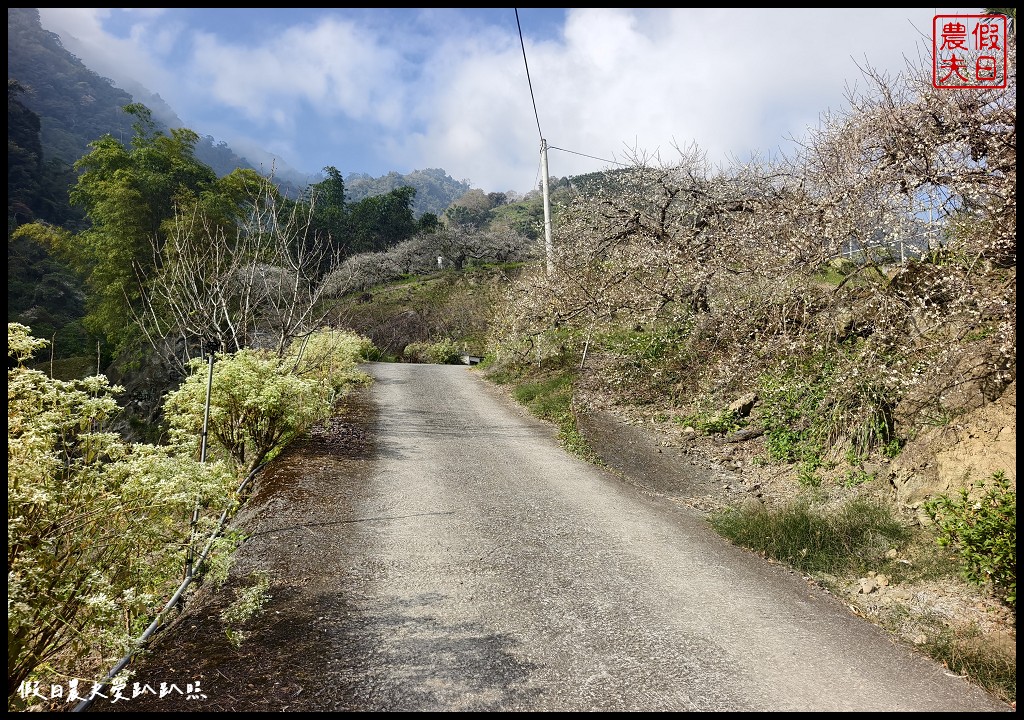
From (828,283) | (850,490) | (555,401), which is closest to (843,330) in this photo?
(828,283)

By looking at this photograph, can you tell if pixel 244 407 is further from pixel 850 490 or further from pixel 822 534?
pixel 850 490

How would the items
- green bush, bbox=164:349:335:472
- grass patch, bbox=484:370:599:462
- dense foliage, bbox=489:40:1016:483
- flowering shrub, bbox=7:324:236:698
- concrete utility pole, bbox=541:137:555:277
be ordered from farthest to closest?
concrete utility pole, bbox=541:137:555:277 → grass patch, bbox=484:370:599:462 → green bush, bbox=164:349:335:472 → dense foliage, bbox=489:40:1016:483 → flowering shrub, bbox=7:324:236:698

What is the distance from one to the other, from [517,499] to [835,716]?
3.70 metres

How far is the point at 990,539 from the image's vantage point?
3.28 m

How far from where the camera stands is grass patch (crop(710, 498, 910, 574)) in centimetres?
426

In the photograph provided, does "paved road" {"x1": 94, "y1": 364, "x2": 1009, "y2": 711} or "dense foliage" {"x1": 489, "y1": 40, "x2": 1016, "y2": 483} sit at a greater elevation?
"dense foliage" {"x1": 489, "y1": 40, "x2": 1016, "y2": 483}

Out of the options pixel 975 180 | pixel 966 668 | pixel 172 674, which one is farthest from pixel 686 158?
pixel 172 674

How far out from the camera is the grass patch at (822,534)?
4.26 m

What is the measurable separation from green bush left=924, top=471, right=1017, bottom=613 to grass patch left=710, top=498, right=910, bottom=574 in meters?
0.70

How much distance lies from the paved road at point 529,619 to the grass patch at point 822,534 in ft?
0.78

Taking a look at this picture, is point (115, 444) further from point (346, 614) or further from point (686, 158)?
point (686, 158)

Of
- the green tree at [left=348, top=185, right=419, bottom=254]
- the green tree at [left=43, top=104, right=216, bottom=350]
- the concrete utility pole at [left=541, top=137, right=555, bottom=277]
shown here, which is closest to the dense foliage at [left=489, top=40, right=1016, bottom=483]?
the concrete utility pole at [left=541, top=137, right=555, bottom=277]

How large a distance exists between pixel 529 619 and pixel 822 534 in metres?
2.90

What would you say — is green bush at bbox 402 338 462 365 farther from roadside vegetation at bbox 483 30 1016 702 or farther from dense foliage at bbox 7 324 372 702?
dense foliage at bbox 7 324 372 702
